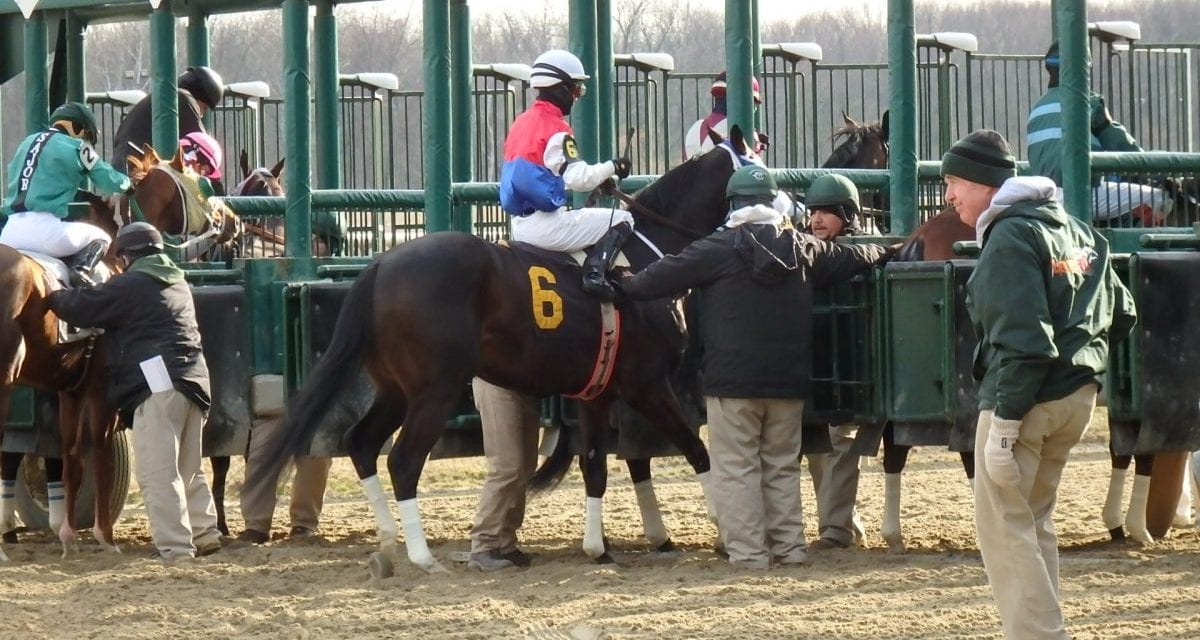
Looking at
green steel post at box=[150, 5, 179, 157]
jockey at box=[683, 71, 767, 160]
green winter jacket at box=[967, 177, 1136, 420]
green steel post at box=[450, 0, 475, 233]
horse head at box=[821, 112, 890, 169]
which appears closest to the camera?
green winter jacket at box=[967, 177, 1136, 420]

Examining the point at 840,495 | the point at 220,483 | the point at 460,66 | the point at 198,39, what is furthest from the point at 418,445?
the point at 198,39

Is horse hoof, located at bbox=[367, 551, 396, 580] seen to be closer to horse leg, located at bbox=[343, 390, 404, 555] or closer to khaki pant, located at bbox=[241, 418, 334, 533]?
horse leg, located at bbox=[343, 390, 404, 555]

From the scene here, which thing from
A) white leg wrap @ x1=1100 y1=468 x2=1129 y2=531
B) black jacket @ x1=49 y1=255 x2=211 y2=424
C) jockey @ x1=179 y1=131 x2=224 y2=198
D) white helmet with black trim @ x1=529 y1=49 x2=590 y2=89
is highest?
white helmet with black trim @ x1=529 y1=49 x2=590 y2=89

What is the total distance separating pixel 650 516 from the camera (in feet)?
25.2

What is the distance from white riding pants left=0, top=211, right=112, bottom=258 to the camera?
8070 millimetres

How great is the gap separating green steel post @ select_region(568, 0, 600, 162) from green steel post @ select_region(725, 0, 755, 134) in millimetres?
636

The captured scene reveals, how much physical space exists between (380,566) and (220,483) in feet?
6.62

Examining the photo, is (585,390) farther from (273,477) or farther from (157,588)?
(157,588)

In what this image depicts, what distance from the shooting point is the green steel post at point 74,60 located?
10289mm

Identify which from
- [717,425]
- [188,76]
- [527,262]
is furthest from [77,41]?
[717,425]

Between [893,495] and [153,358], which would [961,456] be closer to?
[893,495]

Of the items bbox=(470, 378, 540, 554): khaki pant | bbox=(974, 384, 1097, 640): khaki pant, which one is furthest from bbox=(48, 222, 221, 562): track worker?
bbox=(974, 384, 1097, 640): khaki pant

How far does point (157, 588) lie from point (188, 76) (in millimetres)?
3460

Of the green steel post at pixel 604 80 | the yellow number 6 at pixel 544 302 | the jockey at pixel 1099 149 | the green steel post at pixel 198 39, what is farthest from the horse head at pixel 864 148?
the yellow number 6 at pixel 544 302
